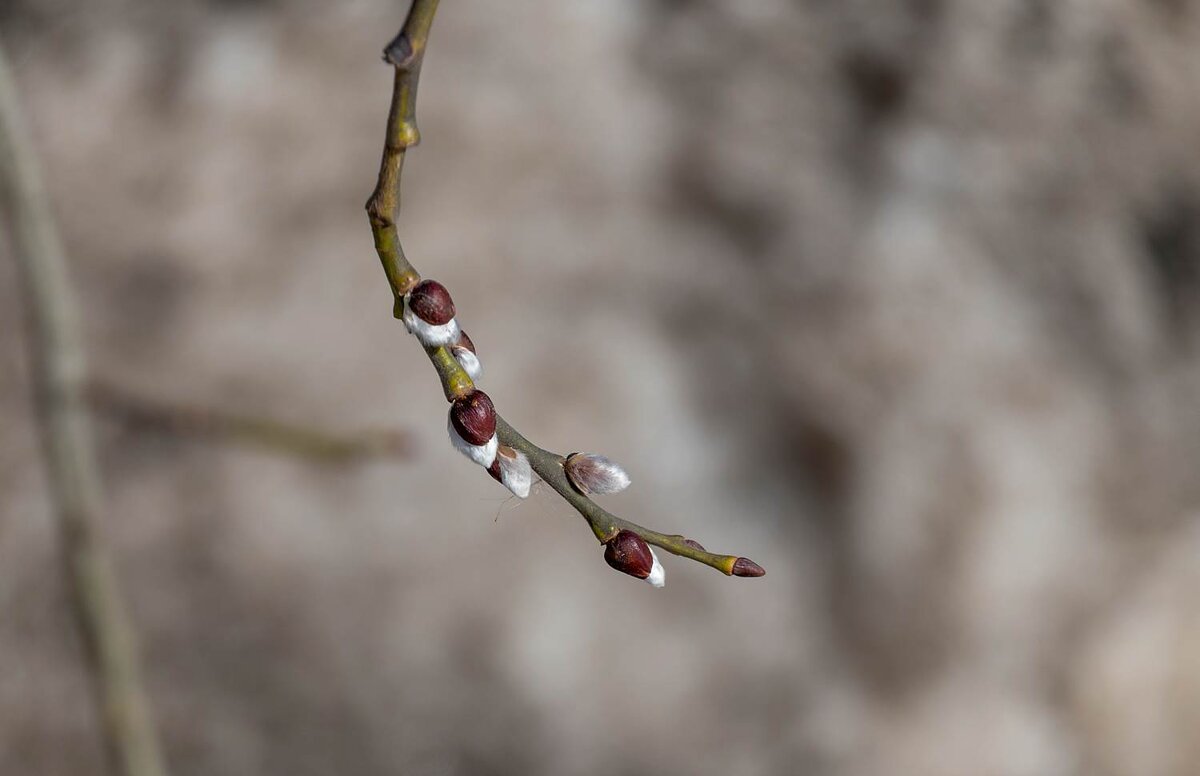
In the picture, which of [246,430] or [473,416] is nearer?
[473,416]

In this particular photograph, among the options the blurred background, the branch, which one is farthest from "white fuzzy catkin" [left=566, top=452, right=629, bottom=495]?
the blurred background

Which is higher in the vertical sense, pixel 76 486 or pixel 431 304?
pixel 76 486

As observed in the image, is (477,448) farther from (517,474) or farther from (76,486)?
(76,486)

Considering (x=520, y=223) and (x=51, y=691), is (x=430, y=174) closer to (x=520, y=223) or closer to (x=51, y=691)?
(x=520, y=223)

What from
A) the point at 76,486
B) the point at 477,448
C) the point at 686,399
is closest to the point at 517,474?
the point at 477,448

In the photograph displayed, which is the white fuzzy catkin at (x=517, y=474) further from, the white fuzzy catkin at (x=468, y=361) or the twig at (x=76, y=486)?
the twig at (x=76, y=486)
